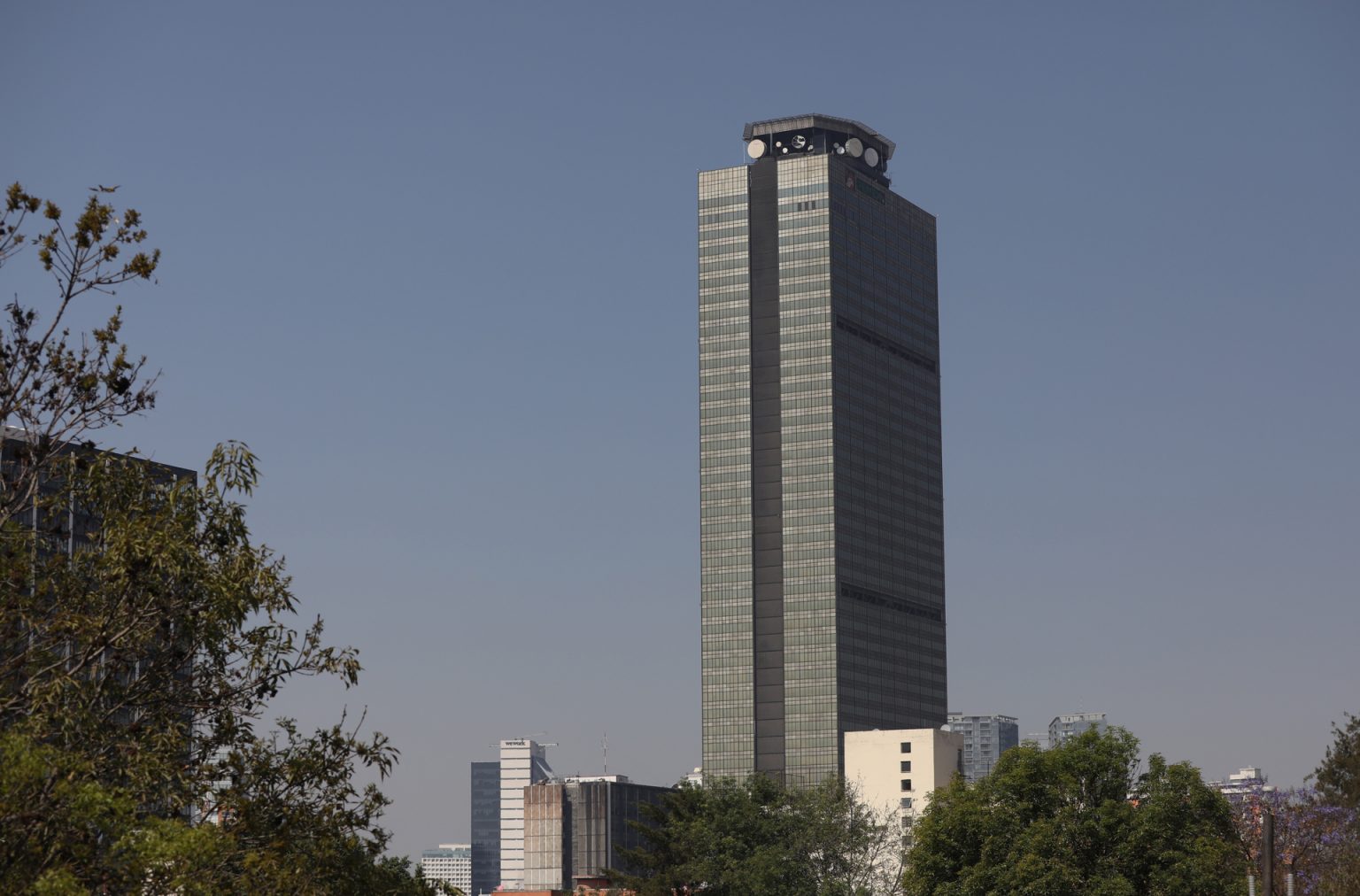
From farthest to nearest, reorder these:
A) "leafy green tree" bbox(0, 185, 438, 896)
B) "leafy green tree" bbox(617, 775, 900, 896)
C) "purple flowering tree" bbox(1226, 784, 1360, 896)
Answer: "leafy green tree" bbox(617, 775, 900, 896)
"purple flowering tree" bbox(1226, 784, 1360, 896)
"leafy green tree" bbox(0, 185, 438, 896)

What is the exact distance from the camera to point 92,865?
30109 mm

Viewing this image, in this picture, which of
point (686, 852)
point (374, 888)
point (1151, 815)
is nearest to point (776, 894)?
point (686, 852)

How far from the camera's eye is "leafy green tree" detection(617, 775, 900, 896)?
123m

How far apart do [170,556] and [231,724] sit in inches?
178

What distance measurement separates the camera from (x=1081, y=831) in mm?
95000

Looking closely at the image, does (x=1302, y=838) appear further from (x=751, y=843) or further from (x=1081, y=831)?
(x=751, y=843)

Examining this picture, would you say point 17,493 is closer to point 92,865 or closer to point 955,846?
point 92,865

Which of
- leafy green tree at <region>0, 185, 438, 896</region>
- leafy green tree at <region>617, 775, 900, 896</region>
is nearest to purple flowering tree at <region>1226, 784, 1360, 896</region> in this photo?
leafy green tree at <region>617, 775, 900, 896</region>

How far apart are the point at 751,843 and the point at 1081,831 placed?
34.4 metres

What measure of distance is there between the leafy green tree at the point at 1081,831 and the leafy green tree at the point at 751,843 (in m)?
25.0

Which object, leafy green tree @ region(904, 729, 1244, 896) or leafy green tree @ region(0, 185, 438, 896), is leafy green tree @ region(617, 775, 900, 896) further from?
leafy green tree @ region(0, 185, 438, 896)

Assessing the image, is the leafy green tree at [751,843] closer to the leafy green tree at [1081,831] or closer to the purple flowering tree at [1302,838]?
the leafy green tree at [1081,831]

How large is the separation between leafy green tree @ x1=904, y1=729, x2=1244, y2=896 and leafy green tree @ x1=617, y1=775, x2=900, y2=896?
25.0 m

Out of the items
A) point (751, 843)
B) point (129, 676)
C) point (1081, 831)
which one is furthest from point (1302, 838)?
point (129, 676)
